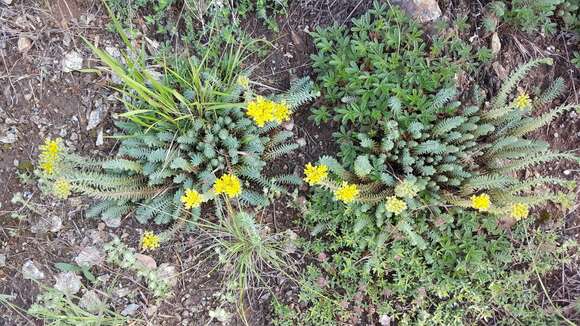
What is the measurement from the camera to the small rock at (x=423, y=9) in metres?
4.12

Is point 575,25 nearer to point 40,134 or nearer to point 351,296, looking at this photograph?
point 351,296

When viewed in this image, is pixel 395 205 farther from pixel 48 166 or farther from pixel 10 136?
pixel 10 136

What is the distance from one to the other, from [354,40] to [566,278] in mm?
2515

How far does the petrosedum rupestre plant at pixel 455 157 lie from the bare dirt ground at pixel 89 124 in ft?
1.17

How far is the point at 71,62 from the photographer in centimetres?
421

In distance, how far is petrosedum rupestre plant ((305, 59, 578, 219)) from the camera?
3.81 m

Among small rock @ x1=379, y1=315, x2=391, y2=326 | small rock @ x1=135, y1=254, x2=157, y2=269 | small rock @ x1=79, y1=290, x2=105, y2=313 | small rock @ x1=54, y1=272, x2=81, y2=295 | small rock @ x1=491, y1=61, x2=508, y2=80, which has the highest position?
small rock @ x1=491, y1=61, x2=508, y2=80

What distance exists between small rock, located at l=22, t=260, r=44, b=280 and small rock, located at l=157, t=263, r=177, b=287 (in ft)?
2.98

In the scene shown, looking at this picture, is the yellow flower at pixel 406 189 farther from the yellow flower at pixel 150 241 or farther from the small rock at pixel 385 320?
the yellow flower at pixel 150 241

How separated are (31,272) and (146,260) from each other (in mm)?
884

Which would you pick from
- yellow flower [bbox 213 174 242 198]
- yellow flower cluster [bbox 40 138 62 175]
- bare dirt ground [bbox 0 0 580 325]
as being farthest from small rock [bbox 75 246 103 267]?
yellow flower [bbox 213 174 242 198]

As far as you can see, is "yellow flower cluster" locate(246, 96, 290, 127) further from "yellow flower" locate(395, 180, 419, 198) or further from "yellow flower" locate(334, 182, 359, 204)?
"yellow flower" locate(395, 180, 419, 198)

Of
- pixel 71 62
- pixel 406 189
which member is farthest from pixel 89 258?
pixel 406 189

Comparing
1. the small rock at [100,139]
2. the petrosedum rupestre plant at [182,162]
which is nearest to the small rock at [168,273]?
the petrosedum rupestre plant at [182,162]
